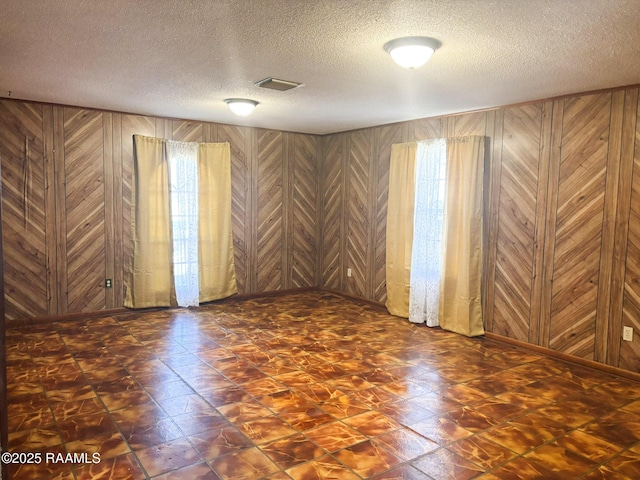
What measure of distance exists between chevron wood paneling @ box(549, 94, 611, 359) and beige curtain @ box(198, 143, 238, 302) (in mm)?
4087

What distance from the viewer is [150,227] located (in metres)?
5.92

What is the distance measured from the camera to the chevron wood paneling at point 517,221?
4664 mm

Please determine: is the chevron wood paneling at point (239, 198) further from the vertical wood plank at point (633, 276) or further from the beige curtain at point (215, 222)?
the vertical wood plank at point (633, 276)

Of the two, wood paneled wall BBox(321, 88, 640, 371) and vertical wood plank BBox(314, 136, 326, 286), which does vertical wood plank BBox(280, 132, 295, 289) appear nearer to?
vertical wood plank BBox(314, 136, 326, 286)

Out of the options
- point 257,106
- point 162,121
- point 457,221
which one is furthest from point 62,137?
point 457,221

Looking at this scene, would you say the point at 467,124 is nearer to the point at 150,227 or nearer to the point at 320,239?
the point at 320,239

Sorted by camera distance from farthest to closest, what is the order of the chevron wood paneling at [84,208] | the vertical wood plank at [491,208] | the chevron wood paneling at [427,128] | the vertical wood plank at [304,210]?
the vertical wood plank at [304,210] → the chevron wood paneling at [427,128] → the chevron wood paneling at [84,208] → the vertical wood plank at [491,208]

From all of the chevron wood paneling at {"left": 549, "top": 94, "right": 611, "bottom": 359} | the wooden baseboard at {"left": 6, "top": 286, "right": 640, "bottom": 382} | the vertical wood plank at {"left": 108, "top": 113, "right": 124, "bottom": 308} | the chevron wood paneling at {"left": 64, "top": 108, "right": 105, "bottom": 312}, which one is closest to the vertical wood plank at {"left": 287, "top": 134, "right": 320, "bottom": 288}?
A: the wooden baseboard at {"left": 6, "top": 286, "right": 640, "bottom": 382}

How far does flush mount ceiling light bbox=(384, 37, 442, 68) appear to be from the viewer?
2.95 m

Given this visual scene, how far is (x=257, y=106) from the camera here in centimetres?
518

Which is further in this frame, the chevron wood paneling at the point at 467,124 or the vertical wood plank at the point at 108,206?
the vertical wood plank at the point at 108,206

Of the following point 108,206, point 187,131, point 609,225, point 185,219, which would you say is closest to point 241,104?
point 187,131

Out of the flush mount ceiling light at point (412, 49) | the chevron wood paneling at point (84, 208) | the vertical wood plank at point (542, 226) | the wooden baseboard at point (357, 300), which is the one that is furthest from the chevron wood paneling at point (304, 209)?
the flush mount ceiling light at point (412, 49)

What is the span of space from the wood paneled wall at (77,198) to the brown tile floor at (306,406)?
1.78 ft
